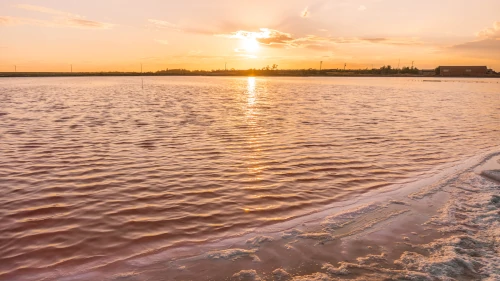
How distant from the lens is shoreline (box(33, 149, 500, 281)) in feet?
15.4

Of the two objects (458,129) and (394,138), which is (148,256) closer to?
(394,138)

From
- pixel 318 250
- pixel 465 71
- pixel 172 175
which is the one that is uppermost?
pixel 465 71

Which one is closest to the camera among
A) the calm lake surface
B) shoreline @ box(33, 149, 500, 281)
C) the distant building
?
shoreline @ box(33, 149, 500, 281)

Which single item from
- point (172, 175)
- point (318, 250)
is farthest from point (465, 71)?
point (318, 250)

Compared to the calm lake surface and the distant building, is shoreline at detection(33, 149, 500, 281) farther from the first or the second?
the distant building

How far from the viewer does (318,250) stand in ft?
17.5

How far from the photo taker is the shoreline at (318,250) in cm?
468

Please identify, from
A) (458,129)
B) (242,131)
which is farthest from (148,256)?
(458,129)

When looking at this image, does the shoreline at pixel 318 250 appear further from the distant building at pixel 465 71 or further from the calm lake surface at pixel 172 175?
the distant building at pixel 465 71

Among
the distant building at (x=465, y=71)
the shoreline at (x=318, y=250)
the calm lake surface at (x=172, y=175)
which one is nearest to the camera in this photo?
the shoreline at (x=318, y=250)

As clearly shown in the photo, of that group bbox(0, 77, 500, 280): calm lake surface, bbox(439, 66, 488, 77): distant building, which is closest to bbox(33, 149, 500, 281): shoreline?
bbox(0, 77, 500, 280): calm lake surface

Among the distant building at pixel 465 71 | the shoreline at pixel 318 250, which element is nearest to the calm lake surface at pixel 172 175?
the shoreline at pixel 318 250

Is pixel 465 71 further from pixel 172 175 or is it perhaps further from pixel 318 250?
pixel 318 250

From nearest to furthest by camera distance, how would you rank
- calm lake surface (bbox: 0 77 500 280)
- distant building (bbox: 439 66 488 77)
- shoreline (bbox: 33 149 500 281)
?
1. shoreline (bbox: 33 149 500 281)
2. calm lake surface (bbox: 0 77 500 280)
3. distant building (bbox: 439 66 488 77)
